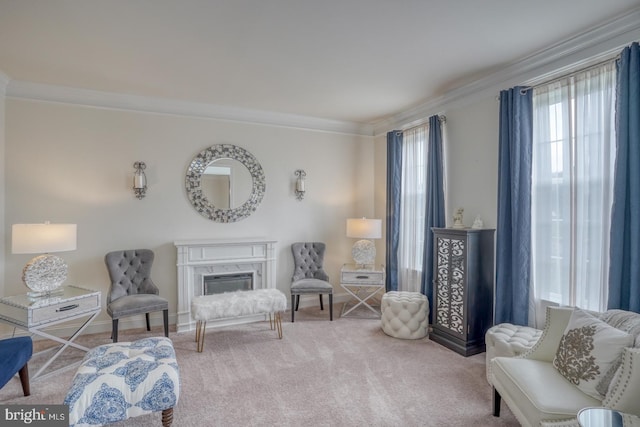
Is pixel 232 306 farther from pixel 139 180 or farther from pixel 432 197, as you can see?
pixel 432 197

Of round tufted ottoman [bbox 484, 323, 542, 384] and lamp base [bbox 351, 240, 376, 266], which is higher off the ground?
lamp base [bbox 351, 240, 376, 266]

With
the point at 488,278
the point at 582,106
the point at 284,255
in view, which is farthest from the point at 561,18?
the point at 284,255

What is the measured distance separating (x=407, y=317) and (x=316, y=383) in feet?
4.79

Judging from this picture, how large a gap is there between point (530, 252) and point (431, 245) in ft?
4.08

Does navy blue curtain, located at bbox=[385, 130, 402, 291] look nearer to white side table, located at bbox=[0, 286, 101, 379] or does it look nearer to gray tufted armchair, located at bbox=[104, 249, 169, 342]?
gray tufted armchair, located at bbox=[104, 249, 169, 342]

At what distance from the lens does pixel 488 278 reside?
11.6 ft

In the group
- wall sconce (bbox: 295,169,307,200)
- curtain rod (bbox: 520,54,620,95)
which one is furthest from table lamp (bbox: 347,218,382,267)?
curtain rod (bbox: 520,54,620,95)

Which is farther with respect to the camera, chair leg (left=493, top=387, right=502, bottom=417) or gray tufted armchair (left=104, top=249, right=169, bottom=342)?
gray tufted armchair (left=104, top=249, right=169, bottom=342)

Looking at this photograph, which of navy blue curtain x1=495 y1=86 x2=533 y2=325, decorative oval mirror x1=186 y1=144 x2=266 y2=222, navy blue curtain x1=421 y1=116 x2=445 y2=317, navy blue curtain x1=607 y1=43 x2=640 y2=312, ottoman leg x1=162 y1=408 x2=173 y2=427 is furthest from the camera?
decorative oval mirror x1=186 y1=144 x2=266 y2=222

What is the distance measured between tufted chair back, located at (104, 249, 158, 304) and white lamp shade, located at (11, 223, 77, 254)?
736 millimetres

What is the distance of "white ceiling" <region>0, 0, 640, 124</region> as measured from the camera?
2.37 meters

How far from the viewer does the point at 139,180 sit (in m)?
4.17

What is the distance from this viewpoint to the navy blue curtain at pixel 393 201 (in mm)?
4965

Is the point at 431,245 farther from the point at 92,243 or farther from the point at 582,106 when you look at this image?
the point at 92,243
